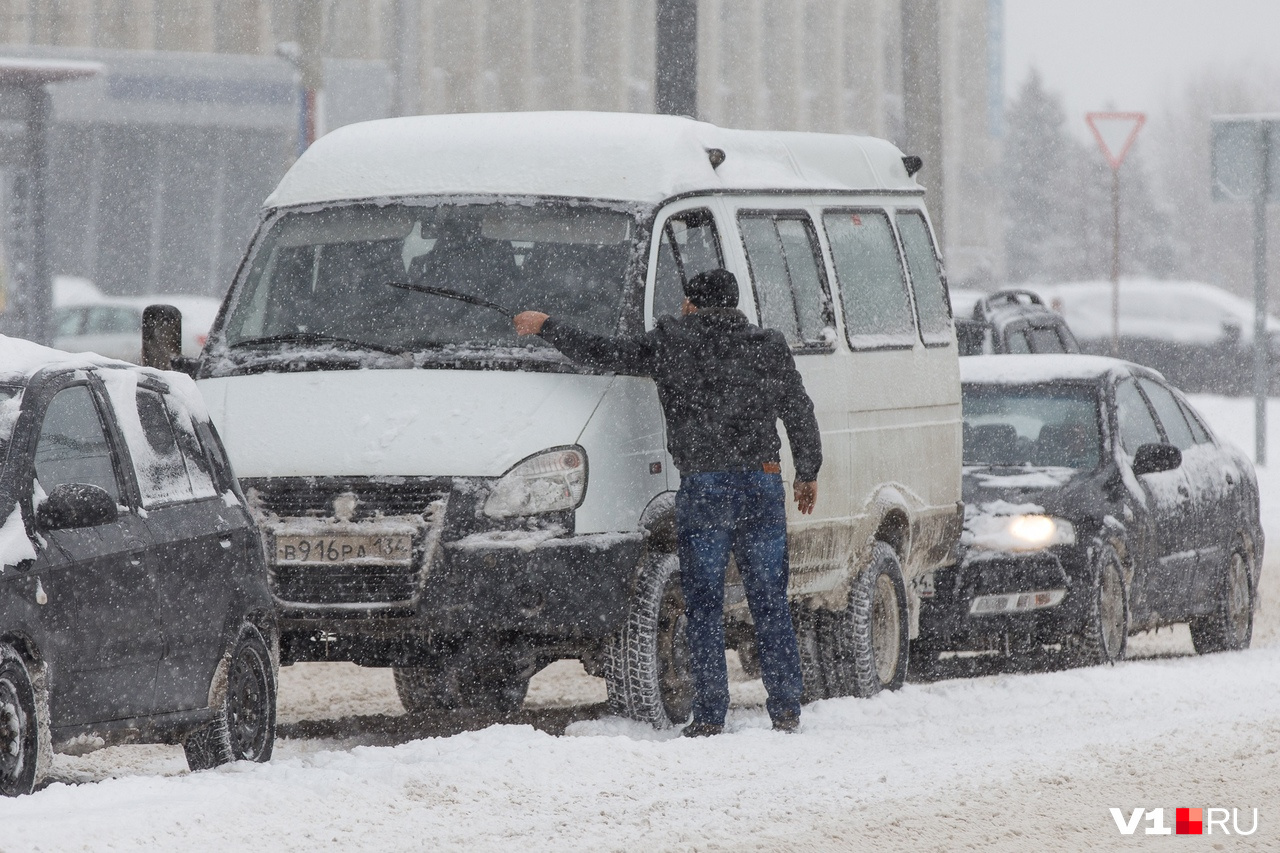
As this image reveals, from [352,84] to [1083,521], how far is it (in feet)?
120

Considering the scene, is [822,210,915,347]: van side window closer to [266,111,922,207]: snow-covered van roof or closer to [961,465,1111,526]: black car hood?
[266,111,922,207]: snow-covered van roof

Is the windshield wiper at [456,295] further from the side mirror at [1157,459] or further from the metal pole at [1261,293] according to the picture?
the metal pole at [1261,293]

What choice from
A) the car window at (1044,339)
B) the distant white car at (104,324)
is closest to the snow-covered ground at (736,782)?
the car window at (1044,339)

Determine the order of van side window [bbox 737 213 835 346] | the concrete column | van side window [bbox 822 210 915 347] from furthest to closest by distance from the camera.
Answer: the concrete column
van side window [bbox 822 210 915 347]
van side window [bbox 737 213 835 346]

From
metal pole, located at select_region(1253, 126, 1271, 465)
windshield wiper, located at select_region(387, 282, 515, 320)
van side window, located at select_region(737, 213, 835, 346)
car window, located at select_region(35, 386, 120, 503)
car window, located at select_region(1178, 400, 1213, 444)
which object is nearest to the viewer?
car window, located at select_region(35, 386, 120, 503)

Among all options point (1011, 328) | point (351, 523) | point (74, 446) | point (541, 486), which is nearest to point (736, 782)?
point (541, 486)

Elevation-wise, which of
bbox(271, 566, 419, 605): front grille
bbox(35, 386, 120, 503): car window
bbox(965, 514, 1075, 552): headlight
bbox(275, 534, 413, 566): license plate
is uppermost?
bbox(35, 386, 120, 503): car window

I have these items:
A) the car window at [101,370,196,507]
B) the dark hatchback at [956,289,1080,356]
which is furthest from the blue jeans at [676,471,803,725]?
the dark hatchback at [956,289,1080,356]

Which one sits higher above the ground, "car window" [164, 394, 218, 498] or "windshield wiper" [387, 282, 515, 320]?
"windshield wiper" [387, 282, 515, 320]

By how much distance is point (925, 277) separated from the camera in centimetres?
1191

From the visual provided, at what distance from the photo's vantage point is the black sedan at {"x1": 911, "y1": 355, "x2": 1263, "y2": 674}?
38.2 ft

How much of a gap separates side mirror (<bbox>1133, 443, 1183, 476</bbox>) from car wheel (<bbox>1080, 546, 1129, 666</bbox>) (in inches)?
23.2

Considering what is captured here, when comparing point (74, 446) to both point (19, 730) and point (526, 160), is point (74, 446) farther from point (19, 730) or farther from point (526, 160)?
point (526, 160)

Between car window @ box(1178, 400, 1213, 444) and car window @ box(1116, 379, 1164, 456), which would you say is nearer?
car window @ box(1116, 379, 1164, 456)
